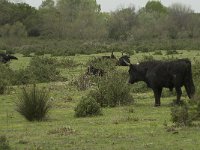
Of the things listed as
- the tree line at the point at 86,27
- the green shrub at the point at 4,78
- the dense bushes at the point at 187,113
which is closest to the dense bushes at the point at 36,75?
the green shrub at the point at 4,78

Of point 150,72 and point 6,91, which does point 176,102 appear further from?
point 6,91

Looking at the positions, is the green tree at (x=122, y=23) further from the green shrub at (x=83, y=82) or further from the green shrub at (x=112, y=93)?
the green shrub at (x=112, y=93)

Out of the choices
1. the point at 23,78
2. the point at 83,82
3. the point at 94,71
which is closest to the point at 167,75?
the point at 83,82

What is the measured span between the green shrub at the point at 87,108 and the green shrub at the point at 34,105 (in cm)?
102

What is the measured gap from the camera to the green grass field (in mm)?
12227

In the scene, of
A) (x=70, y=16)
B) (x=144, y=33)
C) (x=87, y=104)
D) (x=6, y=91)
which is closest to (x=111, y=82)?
(x=87, y=104)

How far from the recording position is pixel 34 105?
16453 millimetres

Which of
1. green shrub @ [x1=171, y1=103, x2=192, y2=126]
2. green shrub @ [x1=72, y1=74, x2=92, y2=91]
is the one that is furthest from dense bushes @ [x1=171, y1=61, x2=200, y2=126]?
green shrub @ [x1=72, y1=74, x2=92, y2=91]

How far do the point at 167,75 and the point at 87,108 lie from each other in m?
3.31

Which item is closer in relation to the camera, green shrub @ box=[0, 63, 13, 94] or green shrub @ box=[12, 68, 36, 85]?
green shrub @ box=[0, 63, 13, 94]

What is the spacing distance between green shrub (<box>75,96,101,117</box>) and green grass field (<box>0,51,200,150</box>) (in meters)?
0.30

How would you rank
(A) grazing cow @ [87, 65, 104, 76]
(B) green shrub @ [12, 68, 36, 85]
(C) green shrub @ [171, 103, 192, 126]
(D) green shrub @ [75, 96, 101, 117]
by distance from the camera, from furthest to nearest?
(B) green shrub @ [12, 68, 36, 85], (A) grazing cow @ [87, 65, 104, 76], (D) green shrub @ [75, 96, 101, 117], (C) green shrub @ [171, 103, 192, 126]

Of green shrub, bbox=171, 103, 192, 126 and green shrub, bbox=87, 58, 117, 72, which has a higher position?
green shrub, bbox=171, 103, 192, 126

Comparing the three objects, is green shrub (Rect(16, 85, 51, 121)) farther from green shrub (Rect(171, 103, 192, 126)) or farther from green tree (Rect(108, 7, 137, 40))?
green tree (Rect(108, 7, 137, 40))
